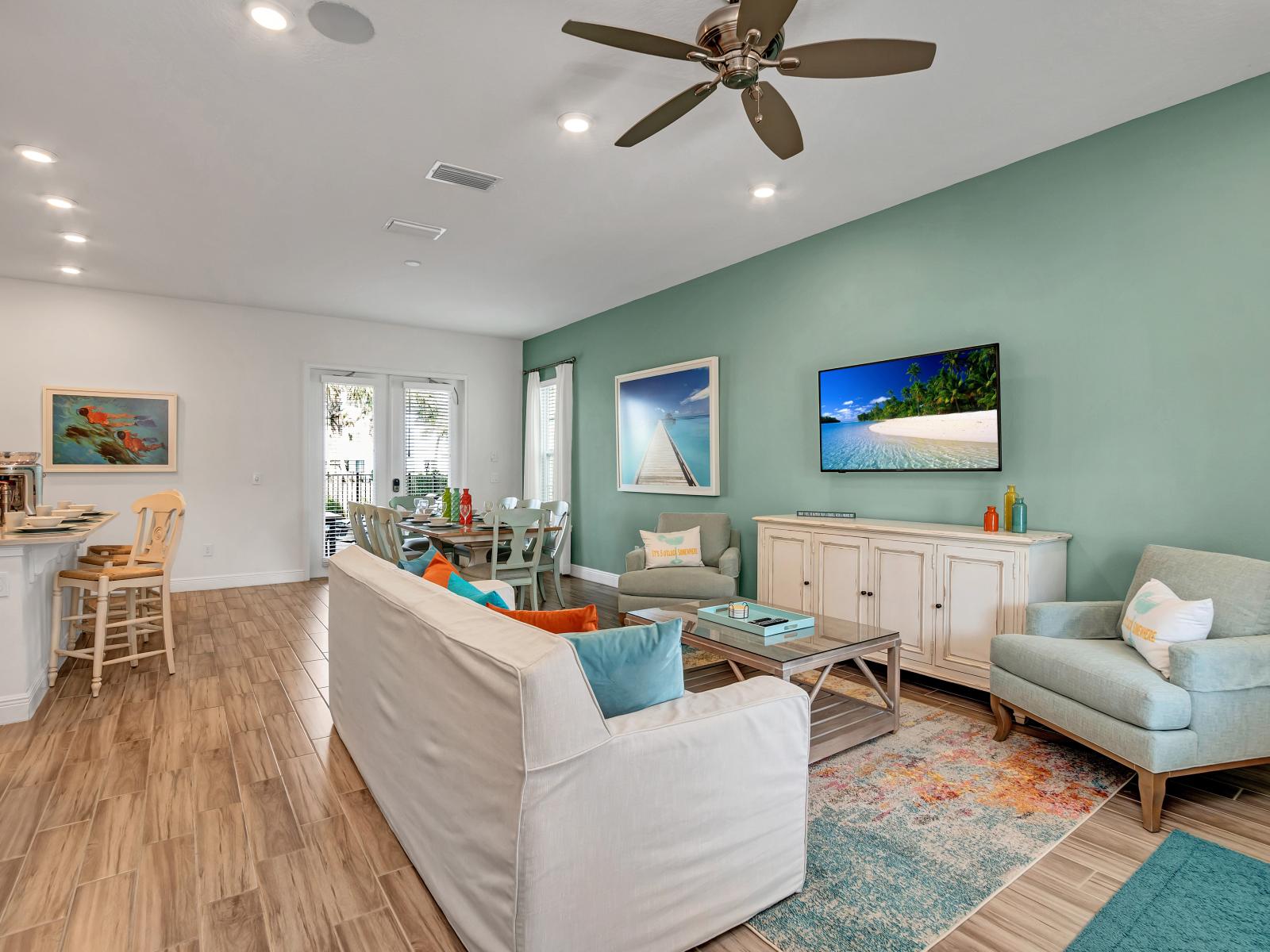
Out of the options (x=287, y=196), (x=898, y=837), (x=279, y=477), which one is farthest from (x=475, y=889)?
(x=279, y=477)

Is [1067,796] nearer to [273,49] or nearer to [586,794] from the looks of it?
[586,794]

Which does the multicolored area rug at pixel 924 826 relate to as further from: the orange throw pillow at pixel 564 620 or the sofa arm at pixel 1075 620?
the orange throw pillow at pixel 564 620

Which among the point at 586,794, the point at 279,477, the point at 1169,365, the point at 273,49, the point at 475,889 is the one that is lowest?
the point at 475,889

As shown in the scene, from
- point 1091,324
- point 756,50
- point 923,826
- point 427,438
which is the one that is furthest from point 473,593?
point 427,438

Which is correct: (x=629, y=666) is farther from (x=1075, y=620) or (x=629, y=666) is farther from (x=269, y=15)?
(x=269, y=15)

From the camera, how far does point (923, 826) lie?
225cm

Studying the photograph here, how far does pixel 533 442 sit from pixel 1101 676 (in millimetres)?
6236

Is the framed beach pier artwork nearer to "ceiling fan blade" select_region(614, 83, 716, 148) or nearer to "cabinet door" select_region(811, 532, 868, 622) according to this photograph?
"cabinet door" select_region(811, 532, 868, 622)

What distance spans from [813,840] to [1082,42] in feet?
10.1

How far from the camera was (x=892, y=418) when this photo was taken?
4.05 metres

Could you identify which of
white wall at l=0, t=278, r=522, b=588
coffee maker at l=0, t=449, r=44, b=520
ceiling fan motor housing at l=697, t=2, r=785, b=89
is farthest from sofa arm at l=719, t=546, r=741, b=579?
white wall at l=0, t=278, r=522, b=588

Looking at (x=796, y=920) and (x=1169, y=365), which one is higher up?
(x=1169, y=365)

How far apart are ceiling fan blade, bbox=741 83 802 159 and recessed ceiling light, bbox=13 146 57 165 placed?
11.4ft

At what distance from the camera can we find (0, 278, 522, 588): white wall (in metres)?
5.67
